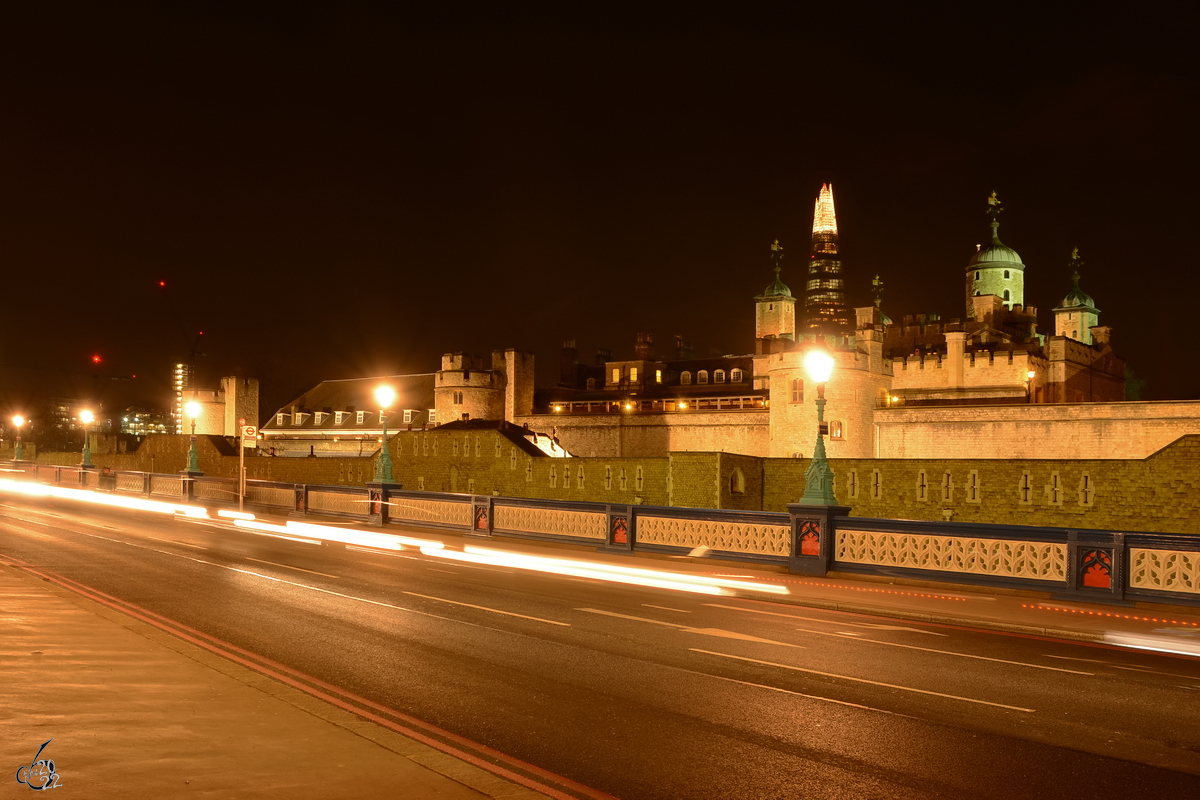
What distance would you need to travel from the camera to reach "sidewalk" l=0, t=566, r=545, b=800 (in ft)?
20.8

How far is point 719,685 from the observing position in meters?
10.3

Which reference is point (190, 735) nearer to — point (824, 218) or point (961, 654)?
point (961, 654)

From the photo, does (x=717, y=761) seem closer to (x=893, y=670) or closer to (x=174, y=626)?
(x=893, y=670)

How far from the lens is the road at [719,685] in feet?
24.5

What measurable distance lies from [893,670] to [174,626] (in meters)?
9.32

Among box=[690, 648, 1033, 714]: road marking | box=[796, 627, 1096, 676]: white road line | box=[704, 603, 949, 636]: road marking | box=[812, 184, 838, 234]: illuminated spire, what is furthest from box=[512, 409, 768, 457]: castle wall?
box=[812, 184, 838, 234]: illuminated spire

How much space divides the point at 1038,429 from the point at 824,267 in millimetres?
77178

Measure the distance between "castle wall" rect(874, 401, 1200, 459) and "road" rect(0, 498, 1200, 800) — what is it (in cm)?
3409

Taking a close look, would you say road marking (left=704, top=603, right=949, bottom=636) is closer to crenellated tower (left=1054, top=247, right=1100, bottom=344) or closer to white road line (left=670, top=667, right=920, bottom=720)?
white road line (left=670, top=667, right=920, bottom=720)

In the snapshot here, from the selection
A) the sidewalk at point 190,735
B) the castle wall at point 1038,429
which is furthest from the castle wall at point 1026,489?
the sidewalk at point 190,735

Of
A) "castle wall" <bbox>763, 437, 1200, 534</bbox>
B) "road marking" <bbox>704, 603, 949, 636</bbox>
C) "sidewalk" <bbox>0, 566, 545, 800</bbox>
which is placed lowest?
"road marking" <bbox>704, 603, 949, 636</bbox>

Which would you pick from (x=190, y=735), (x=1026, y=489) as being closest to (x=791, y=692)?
(x=190, y=735)

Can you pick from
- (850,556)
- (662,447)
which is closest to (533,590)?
(850,556)

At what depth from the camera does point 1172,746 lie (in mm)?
8336
